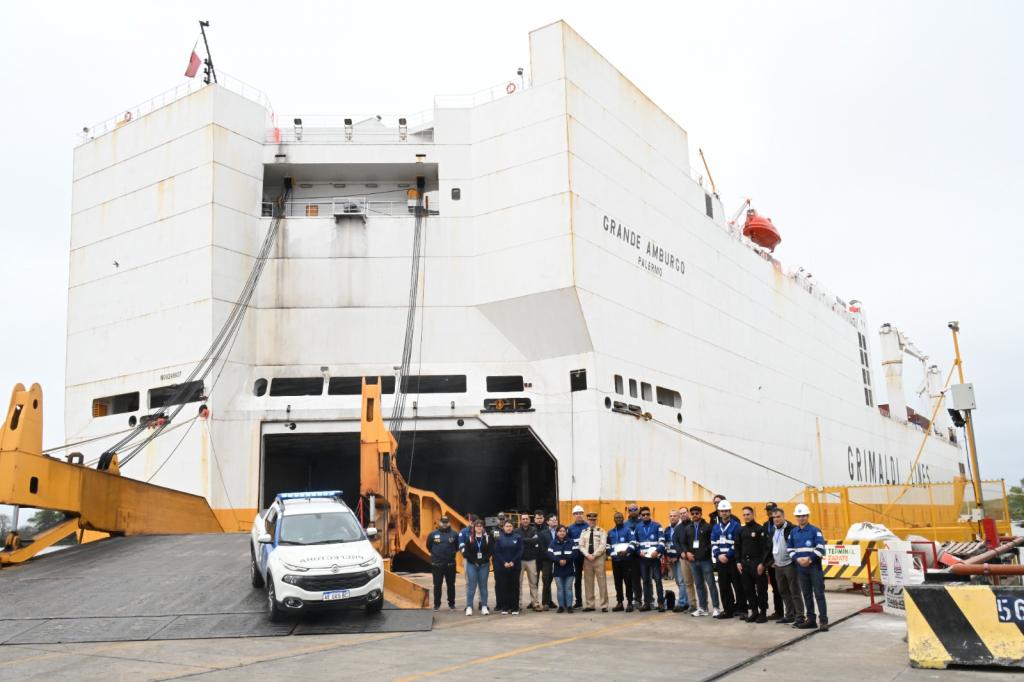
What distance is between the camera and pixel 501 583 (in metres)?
13.1

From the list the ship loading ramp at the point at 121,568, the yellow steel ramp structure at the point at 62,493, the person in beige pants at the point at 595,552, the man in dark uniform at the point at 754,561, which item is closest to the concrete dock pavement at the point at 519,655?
the man in dark uniform at the point at 754,561

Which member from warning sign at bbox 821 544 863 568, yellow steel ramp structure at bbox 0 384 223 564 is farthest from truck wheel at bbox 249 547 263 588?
warning sign at bbox 821 544 863 568

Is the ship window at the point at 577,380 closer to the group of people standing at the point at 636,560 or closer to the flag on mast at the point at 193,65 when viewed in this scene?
the group of people standing at the point at 636,560

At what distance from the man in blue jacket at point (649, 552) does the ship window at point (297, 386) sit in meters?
12.9

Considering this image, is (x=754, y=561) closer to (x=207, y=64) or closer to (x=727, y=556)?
(x=727, y=556)

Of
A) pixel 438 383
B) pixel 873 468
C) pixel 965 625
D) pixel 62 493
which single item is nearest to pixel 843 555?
pixel 965 625

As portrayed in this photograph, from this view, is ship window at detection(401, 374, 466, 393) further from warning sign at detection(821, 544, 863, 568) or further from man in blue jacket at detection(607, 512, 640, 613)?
man in blue jacket at detection(607, 512, 640, 613)

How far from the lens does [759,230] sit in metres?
41.9

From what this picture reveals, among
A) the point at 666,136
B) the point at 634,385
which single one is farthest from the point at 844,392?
the point at 634,385

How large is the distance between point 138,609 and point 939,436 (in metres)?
62.1

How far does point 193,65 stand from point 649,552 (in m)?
20.0

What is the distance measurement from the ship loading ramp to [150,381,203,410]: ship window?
110 inches

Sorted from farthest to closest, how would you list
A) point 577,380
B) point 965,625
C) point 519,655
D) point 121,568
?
point 577,380 → point 121,568 → point 519,655 → point 965,625

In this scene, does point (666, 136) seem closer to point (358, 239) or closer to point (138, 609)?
point (358, 239)
